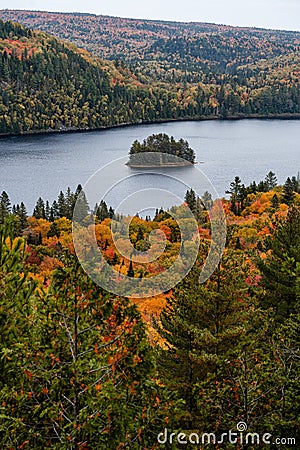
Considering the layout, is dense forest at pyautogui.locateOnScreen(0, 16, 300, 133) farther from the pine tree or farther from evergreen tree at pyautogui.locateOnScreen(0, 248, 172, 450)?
evergreen tree at pyautogui.locateOnScreen(0, 248, 172, 450)

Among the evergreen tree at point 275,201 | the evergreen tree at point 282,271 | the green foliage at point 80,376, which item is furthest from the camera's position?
the evergreen tree at point 275,201

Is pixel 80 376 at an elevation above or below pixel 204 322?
above

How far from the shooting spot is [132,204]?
891cm

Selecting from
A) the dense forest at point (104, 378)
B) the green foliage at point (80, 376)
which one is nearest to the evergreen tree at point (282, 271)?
the dense forest at point (104, 378)

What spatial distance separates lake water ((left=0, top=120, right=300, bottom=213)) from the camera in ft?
212

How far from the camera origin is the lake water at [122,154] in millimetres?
64625

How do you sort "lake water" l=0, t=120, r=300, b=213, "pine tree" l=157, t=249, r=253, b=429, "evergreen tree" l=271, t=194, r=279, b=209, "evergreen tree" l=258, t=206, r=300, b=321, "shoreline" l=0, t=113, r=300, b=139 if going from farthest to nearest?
"shoreline" l=0, t=113, r=300, b=139 → "lake water" l=0, t=120, r=300, b=213 → "evergreen tree" l=271, t=194, r=279, b=209 → "evergreen tree" l=258, t=206, r=300, b=321 → "pine tree" l=157, t=249, r=253, b=429

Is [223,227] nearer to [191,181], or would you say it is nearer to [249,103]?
[191,181]

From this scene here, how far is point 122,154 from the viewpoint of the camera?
263ft

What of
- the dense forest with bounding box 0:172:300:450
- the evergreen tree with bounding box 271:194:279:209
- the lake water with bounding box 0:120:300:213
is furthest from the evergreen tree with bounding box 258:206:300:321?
the lake water with bounding box 0:120:300:213

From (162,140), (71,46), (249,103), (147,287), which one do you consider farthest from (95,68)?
(147,287)

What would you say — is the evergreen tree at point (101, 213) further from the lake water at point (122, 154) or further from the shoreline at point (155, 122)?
the shoreline at point (155, 122)

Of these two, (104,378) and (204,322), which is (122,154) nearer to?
(204,322)

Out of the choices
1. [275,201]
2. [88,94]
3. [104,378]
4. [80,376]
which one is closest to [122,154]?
[275,201]
